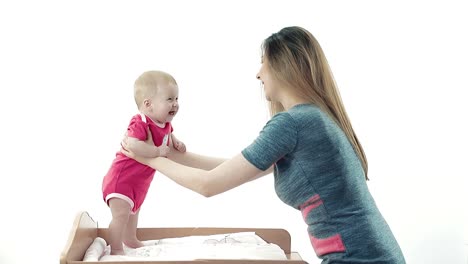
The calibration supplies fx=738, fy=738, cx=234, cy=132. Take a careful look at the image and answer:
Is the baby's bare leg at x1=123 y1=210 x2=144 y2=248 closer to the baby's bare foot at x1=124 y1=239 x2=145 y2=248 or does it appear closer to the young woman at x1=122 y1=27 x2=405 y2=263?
the baby's bare foot at x1=124 y1=239 x2=145 y2=248

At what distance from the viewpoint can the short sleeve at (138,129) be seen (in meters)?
2.18

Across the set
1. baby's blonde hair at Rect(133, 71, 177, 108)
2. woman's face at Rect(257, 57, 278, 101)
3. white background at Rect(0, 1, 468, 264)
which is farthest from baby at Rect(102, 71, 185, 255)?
white background at Rect(0, 1, 468, 264)

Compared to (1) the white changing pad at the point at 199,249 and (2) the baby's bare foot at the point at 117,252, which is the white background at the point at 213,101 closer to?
(1) the white changing pad at the point at 199,249

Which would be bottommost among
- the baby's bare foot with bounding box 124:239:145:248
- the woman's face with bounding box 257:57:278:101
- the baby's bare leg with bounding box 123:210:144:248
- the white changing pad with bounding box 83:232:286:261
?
the white changing pad with bounding box 83:232:286:261

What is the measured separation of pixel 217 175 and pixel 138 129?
1.09 feet

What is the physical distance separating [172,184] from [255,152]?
1.62 metres

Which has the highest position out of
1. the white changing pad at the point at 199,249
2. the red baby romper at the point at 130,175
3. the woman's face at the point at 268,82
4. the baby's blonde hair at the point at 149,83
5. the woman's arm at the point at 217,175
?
the baby's blonde hair at the point at 149,83

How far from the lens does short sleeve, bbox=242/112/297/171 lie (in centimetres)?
191

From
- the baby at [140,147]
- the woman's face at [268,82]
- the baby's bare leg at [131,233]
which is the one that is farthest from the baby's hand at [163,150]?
the woman's face at [268,82]

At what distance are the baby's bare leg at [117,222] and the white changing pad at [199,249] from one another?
3 centimetres

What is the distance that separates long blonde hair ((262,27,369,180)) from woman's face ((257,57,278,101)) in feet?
0.07

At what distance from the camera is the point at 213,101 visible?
11.4 feet

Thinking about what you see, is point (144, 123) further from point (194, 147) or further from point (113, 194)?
point (194, 147)

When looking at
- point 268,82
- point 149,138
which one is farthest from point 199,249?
point 268,82
